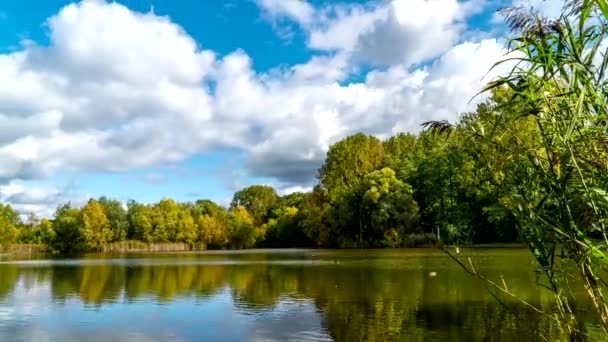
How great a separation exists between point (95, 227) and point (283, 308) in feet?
268

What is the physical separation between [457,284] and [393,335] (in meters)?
10.8

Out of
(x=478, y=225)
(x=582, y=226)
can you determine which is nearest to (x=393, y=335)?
(x=582, y=226)

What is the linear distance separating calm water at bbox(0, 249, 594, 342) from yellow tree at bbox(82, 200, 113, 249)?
62648 millimetres

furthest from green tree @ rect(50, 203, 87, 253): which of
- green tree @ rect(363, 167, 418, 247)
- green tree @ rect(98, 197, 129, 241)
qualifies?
green tree @ rect(363, 167, 418, 247)

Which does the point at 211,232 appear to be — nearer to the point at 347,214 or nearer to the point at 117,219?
the point at 117,219

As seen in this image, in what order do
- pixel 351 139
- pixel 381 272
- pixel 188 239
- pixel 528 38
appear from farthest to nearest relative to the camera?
pixel 188 239, pixel 351 139, pixel 381 272, pixel 528 38

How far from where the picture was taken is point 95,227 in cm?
9344

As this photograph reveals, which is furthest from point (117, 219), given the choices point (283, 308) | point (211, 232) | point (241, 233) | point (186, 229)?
point (283, 308)

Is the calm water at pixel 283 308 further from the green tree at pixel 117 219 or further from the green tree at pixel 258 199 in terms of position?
the green tree at pixel 258 199

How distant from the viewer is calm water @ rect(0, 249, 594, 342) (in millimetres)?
14838

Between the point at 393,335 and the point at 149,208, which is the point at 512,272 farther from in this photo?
the point at 149,208

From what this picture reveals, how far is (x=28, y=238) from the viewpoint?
359 feet

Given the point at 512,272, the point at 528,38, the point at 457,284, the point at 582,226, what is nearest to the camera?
the point at 528,38

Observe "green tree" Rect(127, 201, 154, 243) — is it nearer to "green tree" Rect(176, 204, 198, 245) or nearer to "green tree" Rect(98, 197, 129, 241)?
Result: "green tree" Rect(98, 197, 129, 241)
